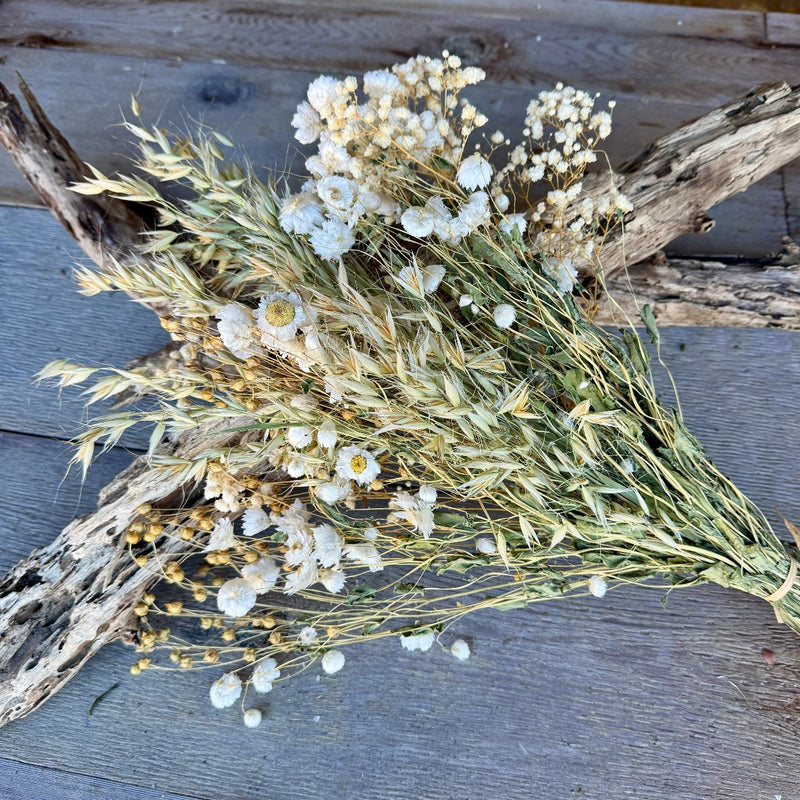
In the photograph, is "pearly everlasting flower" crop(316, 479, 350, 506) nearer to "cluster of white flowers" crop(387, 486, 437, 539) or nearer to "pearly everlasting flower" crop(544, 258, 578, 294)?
"cluster of white flowers" crop(387, 486, 437, 539)

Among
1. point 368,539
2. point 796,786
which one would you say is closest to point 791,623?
point 796,786

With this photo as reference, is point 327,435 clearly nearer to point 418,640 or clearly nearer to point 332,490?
point 332,490

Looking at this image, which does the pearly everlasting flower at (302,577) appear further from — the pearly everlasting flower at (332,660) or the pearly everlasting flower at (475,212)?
the pearly everlasting flower at (475,212)

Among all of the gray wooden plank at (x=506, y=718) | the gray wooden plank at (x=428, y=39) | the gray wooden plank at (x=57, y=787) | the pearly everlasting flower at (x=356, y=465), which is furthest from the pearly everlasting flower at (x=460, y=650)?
the gray wooden plank at (x=428, y=39)

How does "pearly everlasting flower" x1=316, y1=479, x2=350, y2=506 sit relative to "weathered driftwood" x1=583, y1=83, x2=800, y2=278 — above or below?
below

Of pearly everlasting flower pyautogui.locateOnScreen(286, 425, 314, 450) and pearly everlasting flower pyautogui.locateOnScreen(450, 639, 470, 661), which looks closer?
pearly everlasting flower pyautogui.locateOnScreen(286, 425, 314, 450)

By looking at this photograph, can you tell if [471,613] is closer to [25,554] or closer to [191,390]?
[191,390]

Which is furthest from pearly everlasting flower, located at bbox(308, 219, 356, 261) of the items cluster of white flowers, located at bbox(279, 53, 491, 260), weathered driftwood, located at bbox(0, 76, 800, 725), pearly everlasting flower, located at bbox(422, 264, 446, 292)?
weathered driftwood, located at bbox(0, 76, 800, 725)

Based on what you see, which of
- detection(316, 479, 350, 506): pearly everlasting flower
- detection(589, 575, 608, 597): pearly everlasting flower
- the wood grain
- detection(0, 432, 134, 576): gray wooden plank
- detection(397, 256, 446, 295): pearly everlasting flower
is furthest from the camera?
the wood grain
